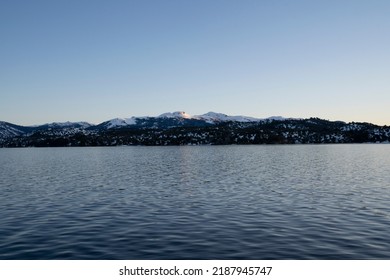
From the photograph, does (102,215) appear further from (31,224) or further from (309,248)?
(309,248)

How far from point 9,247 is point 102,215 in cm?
1187

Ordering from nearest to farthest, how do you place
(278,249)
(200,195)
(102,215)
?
1. (278,249)
2. (102,215)
3. (200,195)

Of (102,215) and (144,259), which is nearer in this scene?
(144,259)

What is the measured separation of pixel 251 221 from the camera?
3434 centimetres

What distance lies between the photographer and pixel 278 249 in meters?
25.5

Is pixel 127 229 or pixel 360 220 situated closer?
pixel 127 229
